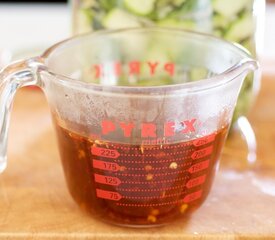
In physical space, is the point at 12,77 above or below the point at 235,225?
above

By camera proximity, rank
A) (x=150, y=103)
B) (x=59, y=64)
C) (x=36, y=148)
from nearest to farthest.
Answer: (x=150, y=103), (x=59, y=64), (x=36, y=148)

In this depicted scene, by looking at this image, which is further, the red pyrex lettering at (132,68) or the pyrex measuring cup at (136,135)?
the red pyrex lettering at (132,68)

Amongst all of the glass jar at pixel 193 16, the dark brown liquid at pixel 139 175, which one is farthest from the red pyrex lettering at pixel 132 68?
the dark brown liquid at pixel 139 175

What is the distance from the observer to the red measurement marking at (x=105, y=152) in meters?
0.63

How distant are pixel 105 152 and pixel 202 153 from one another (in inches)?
4.0

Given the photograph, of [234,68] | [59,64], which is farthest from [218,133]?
[59,64]

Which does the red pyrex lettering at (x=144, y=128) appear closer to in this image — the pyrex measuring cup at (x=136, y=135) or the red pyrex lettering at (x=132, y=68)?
the pyrex measuring cup at (x=136, y=135)

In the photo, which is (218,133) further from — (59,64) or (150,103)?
(59,64)

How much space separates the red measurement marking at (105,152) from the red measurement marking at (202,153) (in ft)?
0.26

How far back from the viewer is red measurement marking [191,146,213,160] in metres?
0.65

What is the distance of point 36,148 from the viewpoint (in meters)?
0.84

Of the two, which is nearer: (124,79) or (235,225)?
(235,225)

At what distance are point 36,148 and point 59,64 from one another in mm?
153

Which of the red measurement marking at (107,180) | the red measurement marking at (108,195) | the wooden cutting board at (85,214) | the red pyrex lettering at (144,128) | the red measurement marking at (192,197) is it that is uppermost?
the red pyrex lettering at (144,128)
